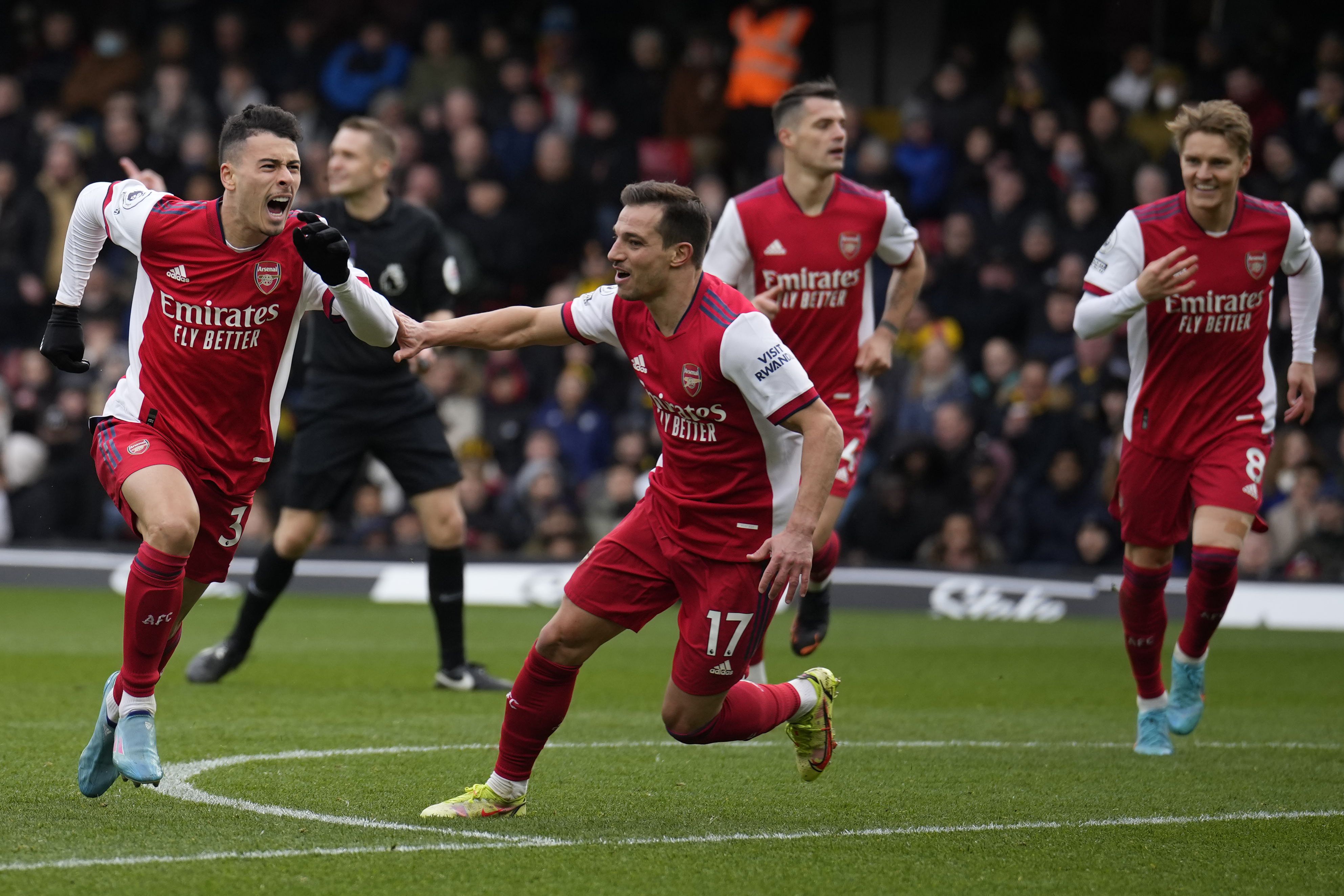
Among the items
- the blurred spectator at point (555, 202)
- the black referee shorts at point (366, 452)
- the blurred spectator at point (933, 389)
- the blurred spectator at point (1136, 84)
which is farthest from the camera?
the blurred spectator at point (555, 202)

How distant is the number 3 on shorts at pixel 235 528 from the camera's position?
6660 millimetres

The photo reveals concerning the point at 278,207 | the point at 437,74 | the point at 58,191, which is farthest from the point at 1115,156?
the point at 278,207

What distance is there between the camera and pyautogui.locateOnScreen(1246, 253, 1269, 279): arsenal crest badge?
25.7 feet

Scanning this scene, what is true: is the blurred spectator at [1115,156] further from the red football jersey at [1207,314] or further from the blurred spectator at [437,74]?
the red football jersey at [1207,314]

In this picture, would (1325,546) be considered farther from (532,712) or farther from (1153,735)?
(532,712)

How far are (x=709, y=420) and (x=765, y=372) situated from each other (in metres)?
0.34

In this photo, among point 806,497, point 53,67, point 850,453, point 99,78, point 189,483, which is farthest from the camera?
point 53,67

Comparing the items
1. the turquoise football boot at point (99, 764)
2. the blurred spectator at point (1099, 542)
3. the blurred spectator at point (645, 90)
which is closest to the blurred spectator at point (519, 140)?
the blurred spectator at point (645, 90)

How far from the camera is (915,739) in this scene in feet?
26.6

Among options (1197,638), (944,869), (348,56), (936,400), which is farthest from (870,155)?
(944,869)

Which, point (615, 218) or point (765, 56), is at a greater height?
point (765, 56)

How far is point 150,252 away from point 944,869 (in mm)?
3424

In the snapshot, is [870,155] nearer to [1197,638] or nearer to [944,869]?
[1197,638]

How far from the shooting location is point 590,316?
20.1 ft
